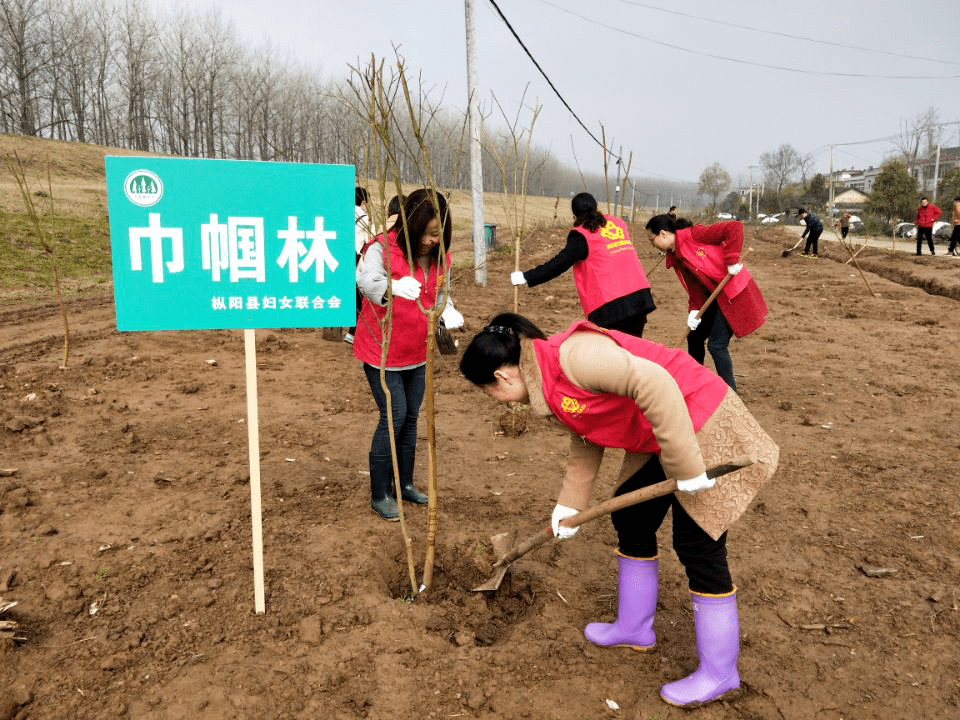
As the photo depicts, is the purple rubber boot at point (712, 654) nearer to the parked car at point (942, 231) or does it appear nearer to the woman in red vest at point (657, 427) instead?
the woman in red vest at point (657, 427)

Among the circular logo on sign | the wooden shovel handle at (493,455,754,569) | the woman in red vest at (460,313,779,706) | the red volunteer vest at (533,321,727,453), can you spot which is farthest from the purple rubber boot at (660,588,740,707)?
the circular logo on sign

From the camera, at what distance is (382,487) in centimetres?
346

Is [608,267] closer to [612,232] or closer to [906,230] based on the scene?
[612,232]

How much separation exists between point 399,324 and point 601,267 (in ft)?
5.88

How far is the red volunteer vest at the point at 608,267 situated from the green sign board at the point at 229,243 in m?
2.21

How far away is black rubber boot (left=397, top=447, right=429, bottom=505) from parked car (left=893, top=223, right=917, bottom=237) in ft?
92.3

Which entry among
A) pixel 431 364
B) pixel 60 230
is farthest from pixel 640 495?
pixel 60 230

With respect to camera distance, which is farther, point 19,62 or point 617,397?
point 19,62

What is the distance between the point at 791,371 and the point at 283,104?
4284cm

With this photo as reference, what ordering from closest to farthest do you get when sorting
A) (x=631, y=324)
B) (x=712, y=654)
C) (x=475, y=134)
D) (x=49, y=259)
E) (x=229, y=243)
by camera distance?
1. (x=712, y=654)
2. (x=229, y=243)
3. (x=631, y=324)
4. (x=475, y=134)
5. (x=49, y=259)

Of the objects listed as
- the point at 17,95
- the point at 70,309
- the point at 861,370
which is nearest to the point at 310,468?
the point at 861,370

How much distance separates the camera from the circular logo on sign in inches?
91.1

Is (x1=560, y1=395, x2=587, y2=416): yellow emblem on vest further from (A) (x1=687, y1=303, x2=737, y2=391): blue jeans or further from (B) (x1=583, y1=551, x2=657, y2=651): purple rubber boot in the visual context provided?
(A) (x1=687, y1=303, x2=737, y2=391): blue jeans

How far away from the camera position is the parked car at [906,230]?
2603cm
